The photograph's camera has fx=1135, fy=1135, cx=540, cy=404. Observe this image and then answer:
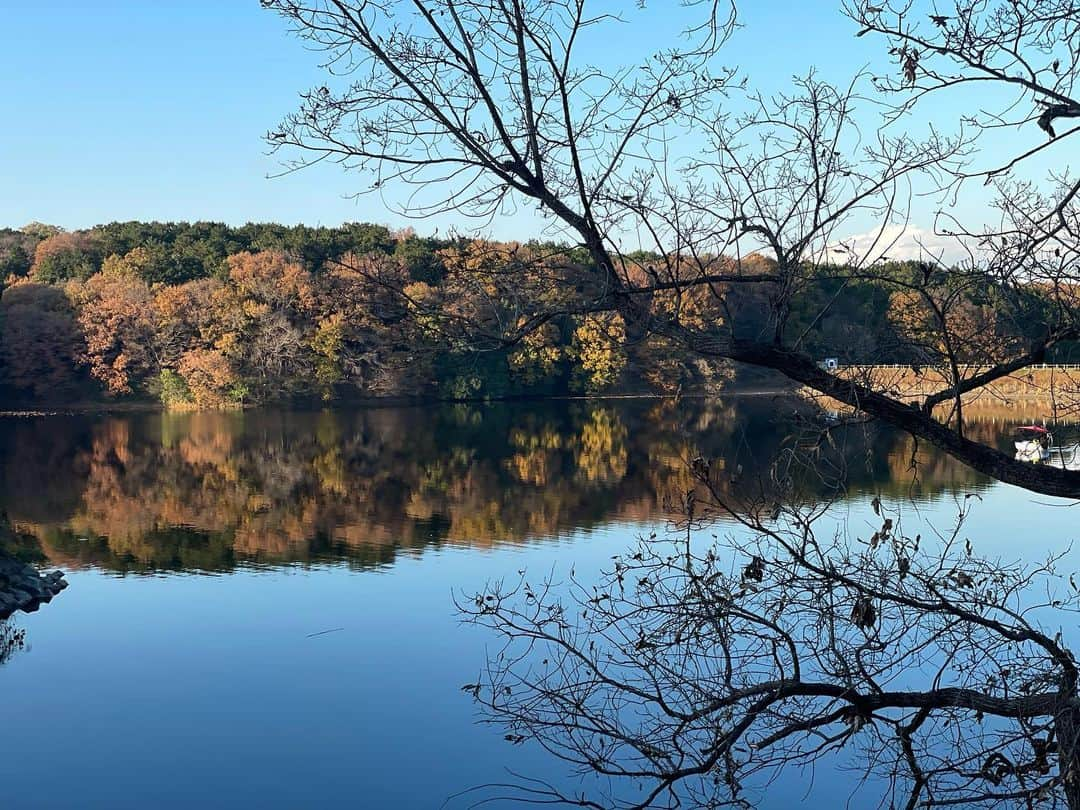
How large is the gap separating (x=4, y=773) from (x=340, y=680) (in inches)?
101

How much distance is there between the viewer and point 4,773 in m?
7.27

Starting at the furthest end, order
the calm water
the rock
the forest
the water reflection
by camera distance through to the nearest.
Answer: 1. the forest
2. the water reflection
3. the rock
4. the calm water

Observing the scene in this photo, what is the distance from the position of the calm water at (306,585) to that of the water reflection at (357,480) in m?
0.09

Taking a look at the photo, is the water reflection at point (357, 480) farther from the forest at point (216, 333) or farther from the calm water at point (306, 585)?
the forest at point (216, 333)

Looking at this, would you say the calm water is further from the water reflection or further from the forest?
the forest

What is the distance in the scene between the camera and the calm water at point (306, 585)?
24.2 ft

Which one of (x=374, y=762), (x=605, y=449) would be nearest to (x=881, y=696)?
(x=374, y=762)

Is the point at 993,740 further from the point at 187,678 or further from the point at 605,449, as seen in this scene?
the point at 605,449

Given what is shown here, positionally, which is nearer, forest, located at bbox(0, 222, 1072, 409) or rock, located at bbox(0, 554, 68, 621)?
rock, located at bbox(0, 554, 68, 621)

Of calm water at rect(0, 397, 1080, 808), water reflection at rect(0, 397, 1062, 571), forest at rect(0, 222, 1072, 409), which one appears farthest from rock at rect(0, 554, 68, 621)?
forest at rect(0, 222, 1072, 409)

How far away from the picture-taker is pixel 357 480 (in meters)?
20.8

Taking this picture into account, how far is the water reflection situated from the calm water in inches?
3.4

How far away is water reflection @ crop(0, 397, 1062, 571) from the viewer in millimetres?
14684

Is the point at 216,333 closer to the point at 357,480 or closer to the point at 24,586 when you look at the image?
the point at 357,480
